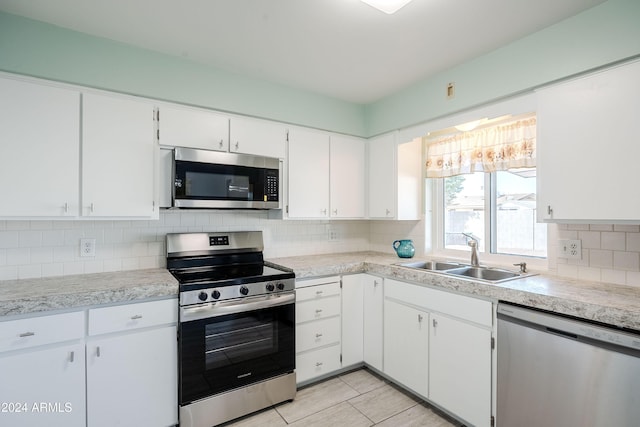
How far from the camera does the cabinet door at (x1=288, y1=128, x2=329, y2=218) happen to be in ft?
9.30

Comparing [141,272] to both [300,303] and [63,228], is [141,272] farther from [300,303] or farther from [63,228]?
[300,303]

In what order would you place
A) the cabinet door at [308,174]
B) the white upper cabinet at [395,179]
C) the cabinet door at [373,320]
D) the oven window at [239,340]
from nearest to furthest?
the oven window at [239,340]
the cabinet door at [373,320]
the cabinet door at [308,174]
the white upper cabinet at [395,179]

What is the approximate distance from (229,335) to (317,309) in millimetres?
725

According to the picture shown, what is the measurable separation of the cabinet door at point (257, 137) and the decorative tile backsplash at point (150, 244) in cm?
57

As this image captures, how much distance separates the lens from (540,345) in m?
1.64

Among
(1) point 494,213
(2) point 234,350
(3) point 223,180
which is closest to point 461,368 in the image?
(1) point 494,213

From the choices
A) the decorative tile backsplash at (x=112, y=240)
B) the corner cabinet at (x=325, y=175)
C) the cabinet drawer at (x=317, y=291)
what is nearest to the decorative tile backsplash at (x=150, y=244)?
the decorative tile backsplash at (x=112, y=240)

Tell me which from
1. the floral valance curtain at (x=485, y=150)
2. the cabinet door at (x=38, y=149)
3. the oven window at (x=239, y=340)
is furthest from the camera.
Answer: the floral valance curtain at (x=485, y=150)

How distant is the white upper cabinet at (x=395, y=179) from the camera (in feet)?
9.87

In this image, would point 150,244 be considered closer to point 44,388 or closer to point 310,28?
point 44,388

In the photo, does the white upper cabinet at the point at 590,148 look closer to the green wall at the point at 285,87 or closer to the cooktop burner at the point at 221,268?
the green wall at the point at 285,87

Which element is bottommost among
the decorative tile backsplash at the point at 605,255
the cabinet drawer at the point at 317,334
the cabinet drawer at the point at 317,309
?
the cabinet drawer at the point at 317,334

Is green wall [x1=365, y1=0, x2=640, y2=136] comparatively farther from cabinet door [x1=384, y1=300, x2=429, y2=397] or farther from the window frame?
cabinet door [x1=384, y1=300, x2=429, y2=397]

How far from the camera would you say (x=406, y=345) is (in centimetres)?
240
